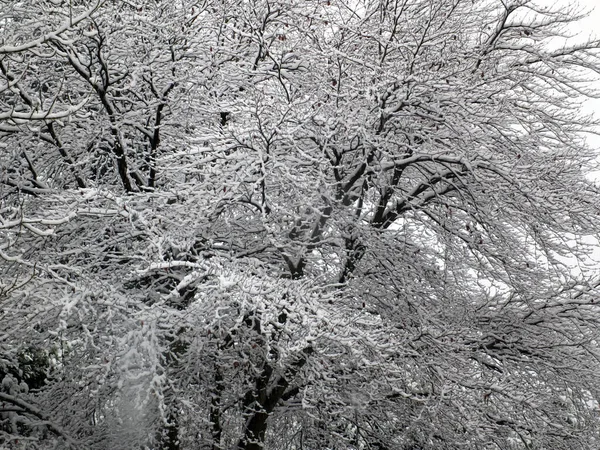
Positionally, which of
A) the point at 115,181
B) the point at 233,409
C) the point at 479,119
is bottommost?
the point at 233,409

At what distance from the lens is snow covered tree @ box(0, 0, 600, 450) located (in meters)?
7.32

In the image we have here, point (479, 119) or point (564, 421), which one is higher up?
point (479, 119)

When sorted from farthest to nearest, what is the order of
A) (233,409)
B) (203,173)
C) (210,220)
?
1. (233,409)
2. (210,220)
3. (203,173)

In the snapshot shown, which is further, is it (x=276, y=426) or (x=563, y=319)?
(x=276, y=426)

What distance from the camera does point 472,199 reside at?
27.3 feet

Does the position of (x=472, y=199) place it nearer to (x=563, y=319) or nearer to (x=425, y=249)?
(x=425, y=249)

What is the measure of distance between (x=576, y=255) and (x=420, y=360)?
92.7 inches

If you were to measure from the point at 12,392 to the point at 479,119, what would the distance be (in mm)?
A: 6784

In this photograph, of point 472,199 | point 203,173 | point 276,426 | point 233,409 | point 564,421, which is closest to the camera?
point 203,173

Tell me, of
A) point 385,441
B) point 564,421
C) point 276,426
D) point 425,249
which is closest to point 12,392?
point 276,426

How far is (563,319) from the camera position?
884cm

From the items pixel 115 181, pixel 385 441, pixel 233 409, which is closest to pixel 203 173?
pixel 115 181

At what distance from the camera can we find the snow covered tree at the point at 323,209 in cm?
732

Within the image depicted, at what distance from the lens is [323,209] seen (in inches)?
318
